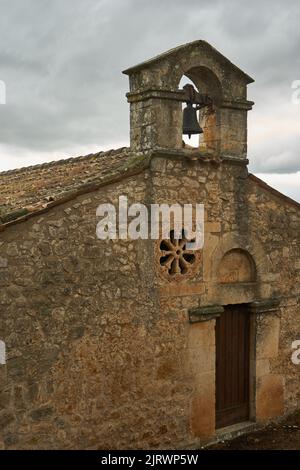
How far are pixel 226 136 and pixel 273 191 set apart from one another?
49.3 inches

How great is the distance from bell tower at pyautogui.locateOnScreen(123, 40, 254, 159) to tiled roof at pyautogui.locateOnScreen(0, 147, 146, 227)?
51 centimetres

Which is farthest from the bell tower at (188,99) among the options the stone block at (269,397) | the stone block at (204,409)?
the stone block at (269,397)

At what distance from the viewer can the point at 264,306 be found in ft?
27.3

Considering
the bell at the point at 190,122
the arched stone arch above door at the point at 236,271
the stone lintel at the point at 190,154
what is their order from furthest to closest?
the arched stone arch above door at the point at 236,271 → the bell at the point at 190,122 → the stone lintel at the point at 190,154

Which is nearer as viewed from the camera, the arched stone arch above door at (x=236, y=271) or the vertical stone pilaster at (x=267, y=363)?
the arched stone arch above door at (x=236, y=271)

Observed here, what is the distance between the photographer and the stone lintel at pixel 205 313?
748 centimetres

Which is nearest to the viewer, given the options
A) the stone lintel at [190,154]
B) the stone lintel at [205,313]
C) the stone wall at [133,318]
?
the stone wall at [133,318]

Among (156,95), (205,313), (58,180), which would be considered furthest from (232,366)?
(156,95)

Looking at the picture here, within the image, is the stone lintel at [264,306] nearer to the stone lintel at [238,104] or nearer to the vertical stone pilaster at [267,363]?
the vertical stone pilaster at [267,363]

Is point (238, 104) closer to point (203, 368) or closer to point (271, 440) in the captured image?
point (203, 368)

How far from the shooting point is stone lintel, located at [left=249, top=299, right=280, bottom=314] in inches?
325

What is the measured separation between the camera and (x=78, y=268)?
6.45 meters

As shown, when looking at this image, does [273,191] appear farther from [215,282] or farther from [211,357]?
[211,357]

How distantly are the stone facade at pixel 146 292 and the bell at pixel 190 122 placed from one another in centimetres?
36
